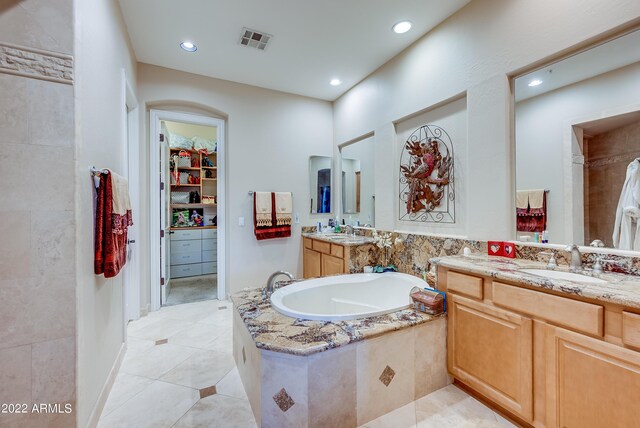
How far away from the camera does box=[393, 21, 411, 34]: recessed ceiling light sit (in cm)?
251

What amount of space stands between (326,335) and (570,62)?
2312 millimetres

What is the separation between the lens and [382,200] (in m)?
3.28

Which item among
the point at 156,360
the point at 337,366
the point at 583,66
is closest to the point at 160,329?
the point at 156,360

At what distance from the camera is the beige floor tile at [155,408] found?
5.23ft

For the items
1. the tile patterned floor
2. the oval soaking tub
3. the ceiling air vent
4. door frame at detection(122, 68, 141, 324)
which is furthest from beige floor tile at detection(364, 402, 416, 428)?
the ceiling air vent

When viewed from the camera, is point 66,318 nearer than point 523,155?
Yes

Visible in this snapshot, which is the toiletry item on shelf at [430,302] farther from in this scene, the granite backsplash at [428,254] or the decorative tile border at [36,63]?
the decorative tile border at [36,63]

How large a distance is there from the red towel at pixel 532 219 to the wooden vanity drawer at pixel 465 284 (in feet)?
2.13

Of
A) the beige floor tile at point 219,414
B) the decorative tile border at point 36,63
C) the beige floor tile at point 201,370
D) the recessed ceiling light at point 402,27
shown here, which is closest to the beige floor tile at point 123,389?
the beige floor tile at point 201,370

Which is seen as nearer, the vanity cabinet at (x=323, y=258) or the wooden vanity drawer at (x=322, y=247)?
the vanity cabinet at (x=323, y=258)

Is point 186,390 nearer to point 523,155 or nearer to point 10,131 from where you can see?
point 10,131

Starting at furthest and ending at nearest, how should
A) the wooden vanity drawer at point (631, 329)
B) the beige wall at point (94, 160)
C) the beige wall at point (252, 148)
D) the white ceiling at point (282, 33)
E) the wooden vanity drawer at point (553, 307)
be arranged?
the beige wall at point (252, 148)
the white ceiling at point (282, 33)
the beige wall at point (94, 160)
the wooden vanity drawer at point (553, 307)
the wooden vanity drawer at point (631, 329)

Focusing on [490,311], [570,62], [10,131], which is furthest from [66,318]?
[570,62]

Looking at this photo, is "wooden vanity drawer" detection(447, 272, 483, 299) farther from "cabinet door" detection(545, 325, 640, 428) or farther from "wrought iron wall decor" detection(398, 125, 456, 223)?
"wrought iron wall decor" detection(398, 125, 456, 223)
